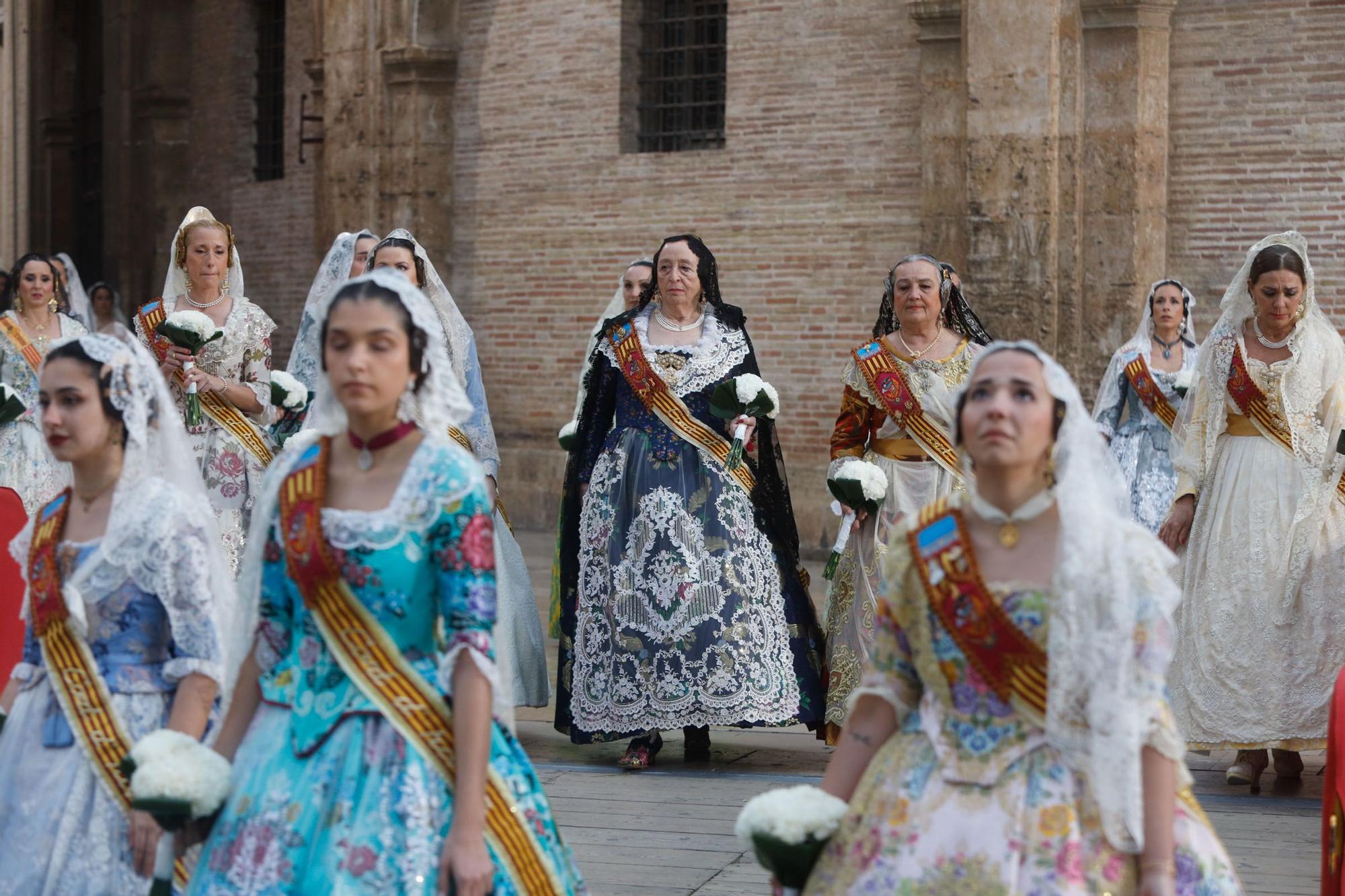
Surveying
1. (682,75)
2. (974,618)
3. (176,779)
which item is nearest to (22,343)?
(176,779)

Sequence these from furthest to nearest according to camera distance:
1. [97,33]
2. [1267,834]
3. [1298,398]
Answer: [97,33]
[1298,398]
[1267,834]

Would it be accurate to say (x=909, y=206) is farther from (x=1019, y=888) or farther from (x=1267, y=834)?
(x=1019, y=888)

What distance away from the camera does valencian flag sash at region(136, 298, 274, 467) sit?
25.7 ft

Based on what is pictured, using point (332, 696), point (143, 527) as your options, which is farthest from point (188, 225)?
point (332, 696)

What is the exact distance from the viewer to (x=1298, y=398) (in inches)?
279

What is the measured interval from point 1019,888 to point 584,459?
15.3 ft

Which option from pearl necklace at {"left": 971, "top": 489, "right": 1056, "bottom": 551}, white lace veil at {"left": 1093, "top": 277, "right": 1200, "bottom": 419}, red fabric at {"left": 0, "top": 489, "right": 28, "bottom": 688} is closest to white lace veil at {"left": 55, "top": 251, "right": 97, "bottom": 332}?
red fabric at {"left": 0, "top": 489, "right": 28, "bottom": 688}

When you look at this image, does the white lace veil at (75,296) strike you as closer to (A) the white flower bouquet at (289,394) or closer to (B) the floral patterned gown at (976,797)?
(A) the white flower bouquet at (289,394)

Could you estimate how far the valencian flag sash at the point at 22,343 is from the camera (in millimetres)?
9125

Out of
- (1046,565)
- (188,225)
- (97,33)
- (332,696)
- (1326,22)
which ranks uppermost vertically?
(97,33)

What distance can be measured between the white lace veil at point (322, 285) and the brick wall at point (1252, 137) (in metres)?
6.34

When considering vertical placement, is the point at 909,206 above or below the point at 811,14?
below

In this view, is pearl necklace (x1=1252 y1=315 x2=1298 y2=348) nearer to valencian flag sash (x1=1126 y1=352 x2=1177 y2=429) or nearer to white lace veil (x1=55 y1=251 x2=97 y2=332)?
valencian flag sash (x1=1126 y1=352 x2=1177 y2=429)

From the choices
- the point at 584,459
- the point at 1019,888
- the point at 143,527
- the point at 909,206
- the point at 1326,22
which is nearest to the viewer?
the point at 1019,888
